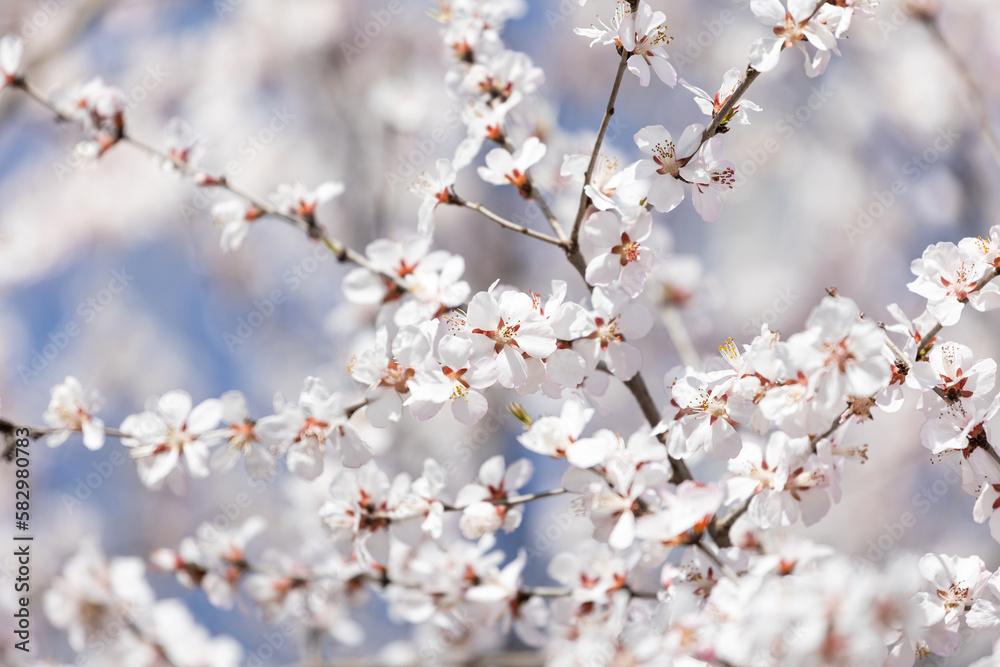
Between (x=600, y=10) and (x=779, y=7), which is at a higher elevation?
(x=779, y=7)

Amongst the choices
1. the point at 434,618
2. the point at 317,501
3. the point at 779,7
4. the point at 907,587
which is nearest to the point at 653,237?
the point at 779,7

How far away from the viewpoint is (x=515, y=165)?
143 centimetres

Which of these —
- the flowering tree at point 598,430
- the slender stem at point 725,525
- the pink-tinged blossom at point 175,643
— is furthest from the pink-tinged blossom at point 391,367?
the pink-tinged blossom at point 175,643

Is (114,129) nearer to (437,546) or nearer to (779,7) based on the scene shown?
(437,546)

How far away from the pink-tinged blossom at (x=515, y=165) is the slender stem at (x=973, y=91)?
124 centimetres

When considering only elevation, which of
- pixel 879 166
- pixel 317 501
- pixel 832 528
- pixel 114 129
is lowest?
pixel 832 528

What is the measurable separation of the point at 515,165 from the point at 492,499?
0.75 metres

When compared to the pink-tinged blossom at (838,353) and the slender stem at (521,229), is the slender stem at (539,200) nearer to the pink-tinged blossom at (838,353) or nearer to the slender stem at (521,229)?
the slender stem at (521,229)

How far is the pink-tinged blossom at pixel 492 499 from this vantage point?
149 cm

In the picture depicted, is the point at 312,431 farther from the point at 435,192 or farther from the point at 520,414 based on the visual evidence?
the point at 435,192

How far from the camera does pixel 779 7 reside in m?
1.25

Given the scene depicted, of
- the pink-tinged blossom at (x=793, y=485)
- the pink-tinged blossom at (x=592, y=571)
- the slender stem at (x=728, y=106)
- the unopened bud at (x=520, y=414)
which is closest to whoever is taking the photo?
the slender stem at (x=728, y=106)

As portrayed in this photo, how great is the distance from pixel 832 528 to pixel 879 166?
303cm

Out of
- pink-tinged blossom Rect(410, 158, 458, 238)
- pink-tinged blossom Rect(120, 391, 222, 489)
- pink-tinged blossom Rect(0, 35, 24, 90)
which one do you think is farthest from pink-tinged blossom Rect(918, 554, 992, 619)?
pink-tinged blossom Rect(0, 35, 24, 90)
